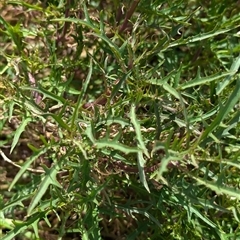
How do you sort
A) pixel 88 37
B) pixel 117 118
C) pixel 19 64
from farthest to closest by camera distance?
pixel 88 37 < pixel 19 64 < pixel 117 118

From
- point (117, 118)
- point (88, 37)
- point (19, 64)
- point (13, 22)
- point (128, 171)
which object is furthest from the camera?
point (13, 22)

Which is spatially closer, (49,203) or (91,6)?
(49,203)

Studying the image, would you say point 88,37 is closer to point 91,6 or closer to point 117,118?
point 91,6

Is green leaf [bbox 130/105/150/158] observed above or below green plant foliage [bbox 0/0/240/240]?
above

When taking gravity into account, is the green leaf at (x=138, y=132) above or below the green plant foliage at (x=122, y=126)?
above

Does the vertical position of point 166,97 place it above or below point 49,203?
above

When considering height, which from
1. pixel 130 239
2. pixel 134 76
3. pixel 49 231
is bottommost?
pixel 49 231

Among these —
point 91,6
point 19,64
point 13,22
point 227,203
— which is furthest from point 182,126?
point 13,22
